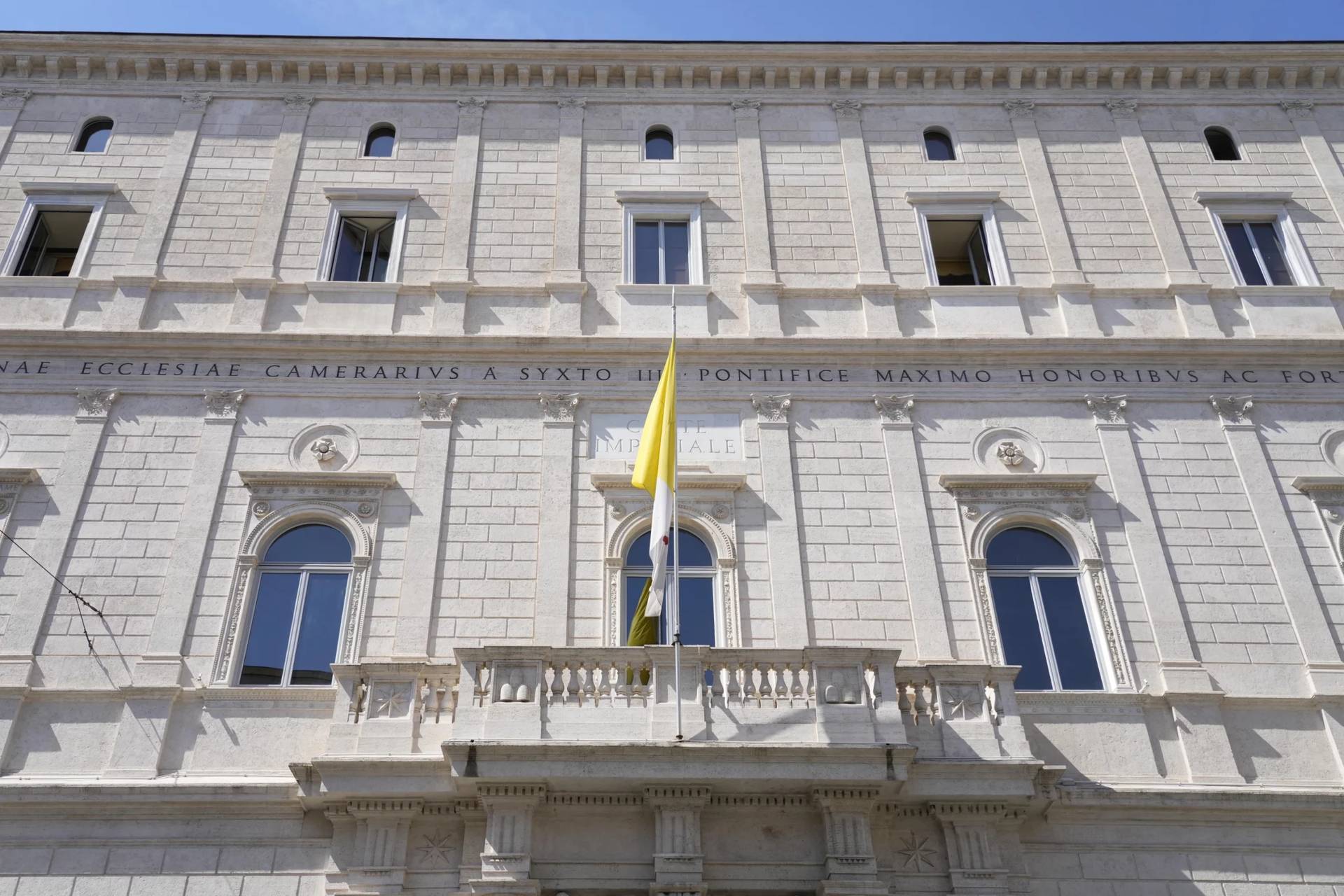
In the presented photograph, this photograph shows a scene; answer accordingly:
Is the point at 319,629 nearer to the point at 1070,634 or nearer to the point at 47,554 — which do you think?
the point at 47,554

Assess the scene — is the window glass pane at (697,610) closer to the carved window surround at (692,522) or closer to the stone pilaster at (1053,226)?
the carved window surround at (692,522)

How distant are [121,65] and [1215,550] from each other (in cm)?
2011

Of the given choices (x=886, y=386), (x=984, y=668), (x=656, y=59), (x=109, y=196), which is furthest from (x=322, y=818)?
(x=656, y=59)

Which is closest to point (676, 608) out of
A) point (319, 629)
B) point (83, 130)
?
point (319, 629)

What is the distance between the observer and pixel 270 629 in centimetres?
1577

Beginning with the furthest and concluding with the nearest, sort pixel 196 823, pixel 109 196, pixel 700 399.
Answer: pixel 109 196
pixel 700 399
pixel 196 823

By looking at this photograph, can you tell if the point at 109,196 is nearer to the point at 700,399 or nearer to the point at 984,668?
the point at 700,399

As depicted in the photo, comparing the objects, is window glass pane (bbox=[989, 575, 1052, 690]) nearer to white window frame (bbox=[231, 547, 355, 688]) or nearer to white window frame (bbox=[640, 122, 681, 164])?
white window frame (bbox=[231, 547, 355, 688])

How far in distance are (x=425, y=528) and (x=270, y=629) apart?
7.88ft

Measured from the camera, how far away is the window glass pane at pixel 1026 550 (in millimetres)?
16609

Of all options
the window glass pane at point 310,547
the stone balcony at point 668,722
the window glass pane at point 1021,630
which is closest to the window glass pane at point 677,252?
the window glass pane at point 310,547

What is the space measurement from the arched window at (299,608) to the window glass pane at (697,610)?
179 inches

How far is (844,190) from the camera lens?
20.6 m

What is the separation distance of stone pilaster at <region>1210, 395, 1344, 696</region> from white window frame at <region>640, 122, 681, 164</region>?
9.74 m
